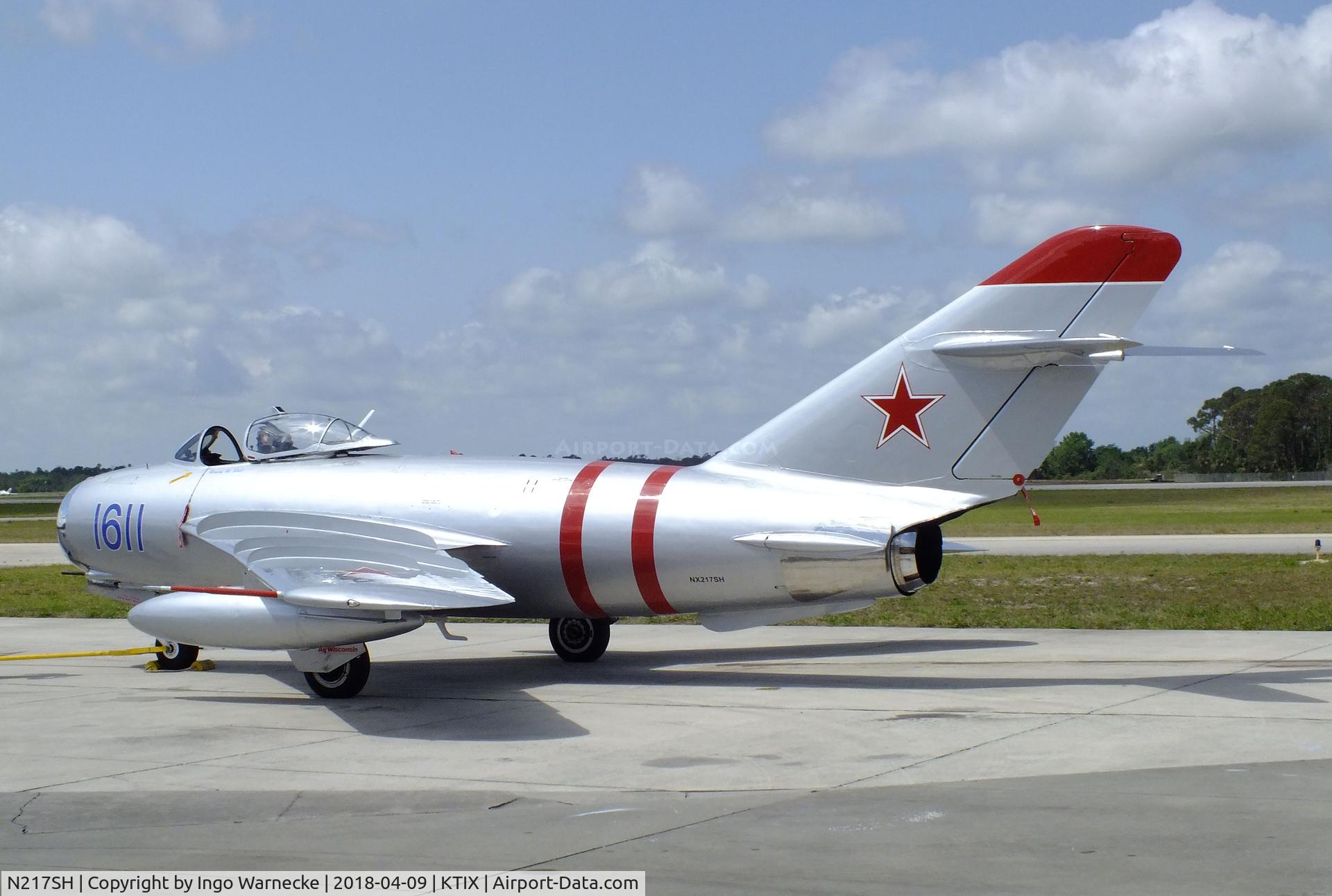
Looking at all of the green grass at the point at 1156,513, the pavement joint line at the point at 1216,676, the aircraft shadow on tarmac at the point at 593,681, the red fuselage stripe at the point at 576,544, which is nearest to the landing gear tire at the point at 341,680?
the aircraft shadow on tarmac at the point at 593,681

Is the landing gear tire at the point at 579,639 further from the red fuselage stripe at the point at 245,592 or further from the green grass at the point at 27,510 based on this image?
the green grass at the point at 27,510

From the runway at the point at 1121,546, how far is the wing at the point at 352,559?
21.8 m

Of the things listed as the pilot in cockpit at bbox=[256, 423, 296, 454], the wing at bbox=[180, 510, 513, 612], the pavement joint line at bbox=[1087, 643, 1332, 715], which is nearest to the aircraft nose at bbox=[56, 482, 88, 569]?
the wing at bbox=[180, 510, 513, 612]

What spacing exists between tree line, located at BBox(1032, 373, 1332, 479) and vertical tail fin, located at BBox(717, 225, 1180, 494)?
119 metres

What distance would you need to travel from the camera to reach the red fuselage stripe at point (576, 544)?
13812 mm

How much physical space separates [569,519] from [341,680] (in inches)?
115

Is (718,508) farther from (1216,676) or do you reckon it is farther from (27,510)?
(27,510)

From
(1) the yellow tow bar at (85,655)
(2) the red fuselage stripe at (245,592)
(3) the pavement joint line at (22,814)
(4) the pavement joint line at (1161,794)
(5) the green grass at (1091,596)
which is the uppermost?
(2) the red fuselage stripe at (245,592)

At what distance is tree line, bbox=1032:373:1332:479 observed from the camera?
140125 millimetres

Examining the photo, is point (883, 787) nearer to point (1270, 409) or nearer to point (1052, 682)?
point (1052, 682)

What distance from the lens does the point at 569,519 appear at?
13.9 metres

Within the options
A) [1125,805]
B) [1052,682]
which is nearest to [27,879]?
[1125,805]

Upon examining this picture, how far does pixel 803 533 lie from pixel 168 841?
6986 millimetres

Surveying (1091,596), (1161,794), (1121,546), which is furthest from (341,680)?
(1121,546)
